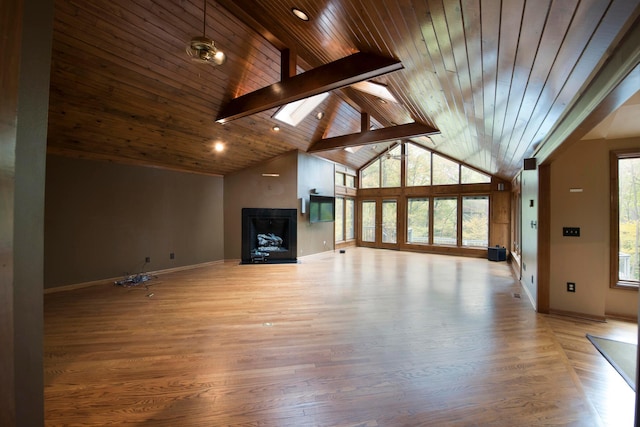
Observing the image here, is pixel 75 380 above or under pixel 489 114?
under

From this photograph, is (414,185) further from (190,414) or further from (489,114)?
(190,414)

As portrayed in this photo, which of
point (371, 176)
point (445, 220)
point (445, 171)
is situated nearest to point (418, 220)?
point (445, 220)

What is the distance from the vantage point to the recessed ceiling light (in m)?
2.72

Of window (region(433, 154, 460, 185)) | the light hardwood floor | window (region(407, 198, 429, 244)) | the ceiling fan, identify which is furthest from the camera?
window (region(407, 198, 429, 244))

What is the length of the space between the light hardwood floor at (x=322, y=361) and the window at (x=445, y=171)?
15.8 feet

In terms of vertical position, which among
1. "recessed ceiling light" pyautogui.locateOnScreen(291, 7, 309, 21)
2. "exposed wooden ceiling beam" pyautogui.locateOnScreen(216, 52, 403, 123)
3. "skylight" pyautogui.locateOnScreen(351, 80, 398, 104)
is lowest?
"exposed wooden ceiling beam" pyautogui.locateOnScreen(216, 52, 403, 123)

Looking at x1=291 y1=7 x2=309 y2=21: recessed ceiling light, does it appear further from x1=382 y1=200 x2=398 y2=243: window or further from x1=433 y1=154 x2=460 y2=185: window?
x1=382 y1=200 x2=398 y2=243: window

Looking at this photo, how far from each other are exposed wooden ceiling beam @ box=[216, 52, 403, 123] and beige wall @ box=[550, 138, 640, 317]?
2.78m

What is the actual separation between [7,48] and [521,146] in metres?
4.99

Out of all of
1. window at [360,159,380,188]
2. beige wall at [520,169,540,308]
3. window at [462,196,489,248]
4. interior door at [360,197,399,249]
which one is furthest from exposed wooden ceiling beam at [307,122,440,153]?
window at [462,196,489,248]

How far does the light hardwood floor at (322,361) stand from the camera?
181 centimetres

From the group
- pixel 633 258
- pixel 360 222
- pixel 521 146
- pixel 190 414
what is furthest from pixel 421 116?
pixel 360 222

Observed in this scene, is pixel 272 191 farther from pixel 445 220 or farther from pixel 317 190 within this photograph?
pixel 445 220

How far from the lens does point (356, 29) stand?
250 centimetres
